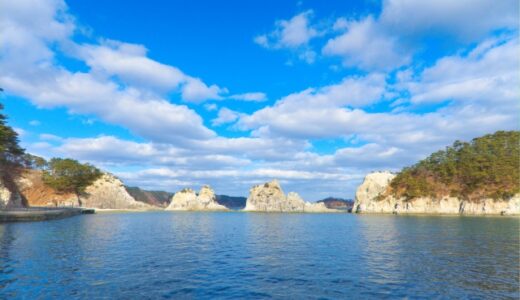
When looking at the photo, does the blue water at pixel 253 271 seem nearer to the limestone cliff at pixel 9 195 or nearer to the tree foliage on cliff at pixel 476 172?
the limestone cliff at pixel 9 195

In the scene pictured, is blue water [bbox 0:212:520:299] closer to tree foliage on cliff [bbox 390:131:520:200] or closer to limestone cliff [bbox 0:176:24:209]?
limestone cliff [bbox 0:176:24:209]

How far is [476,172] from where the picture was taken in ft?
547

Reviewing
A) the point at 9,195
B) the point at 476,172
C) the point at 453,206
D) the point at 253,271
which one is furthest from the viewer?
the point at 453,206

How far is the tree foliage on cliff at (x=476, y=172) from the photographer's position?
16050cm

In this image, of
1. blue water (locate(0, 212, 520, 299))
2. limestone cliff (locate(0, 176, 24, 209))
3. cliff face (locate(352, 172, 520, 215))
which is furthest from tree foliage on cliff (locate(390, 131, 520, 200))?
limestone cliff (locate(0, 176, 24, 209))

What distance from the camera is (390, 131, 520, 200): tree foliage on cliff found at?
6319 inches

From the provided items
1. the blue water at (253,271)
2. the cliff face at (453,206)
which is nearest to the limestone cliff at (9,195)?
the blue water at (253,271)

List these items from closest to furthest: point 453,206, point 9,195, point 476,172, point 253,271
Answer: point 253,271, point 9,195, point 476,172, point 453,206

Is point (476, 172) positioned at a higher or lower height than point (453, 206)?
higher

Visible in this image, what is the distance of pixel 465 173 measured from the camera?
576 ft

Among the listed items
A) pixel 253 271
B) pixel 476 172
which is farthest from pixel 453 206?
pixel 253 271

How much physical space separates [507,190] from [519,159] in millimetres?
25269

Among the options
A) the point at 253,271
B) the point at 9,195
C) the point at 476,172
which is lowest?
the point at 253,271

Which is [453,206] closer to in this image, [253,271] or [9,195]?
[253,271]
